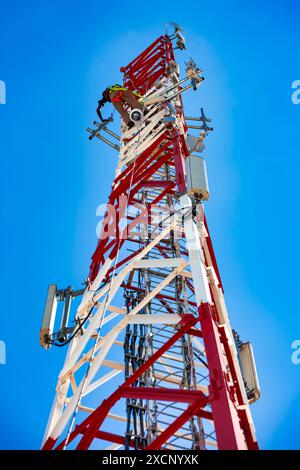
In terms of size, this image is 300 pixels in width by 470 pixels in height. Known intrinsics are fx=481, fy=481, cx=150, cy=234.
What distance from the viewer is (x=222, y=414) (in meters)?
4.70

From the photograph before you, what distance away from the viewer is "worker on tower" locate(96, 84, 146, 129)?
38.5 feet

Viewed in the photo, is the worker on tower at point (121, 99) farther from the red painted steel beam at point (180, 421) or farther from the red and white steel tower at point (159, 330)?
the red painted steel beam at point (180, 421)

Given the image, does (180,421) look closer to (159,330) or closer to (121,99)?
(159,330)

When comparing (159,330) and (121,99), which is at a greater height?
(121,99)

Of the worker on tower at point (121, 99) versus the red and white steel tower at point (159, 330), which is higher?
the worker on tower at point (121, 99)

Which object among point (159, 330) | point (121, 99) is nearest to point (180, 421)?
point (159, 330)

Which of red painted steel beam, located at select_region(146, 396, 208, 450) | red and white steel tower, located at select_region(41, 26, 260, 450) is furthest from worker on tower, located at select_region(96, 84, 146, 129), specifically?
red painted steel beam, located at select_region(146, 396, 208, 450)

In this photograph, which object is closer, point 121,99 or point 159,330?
point 159,330

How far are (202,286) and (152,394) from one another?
1.61m

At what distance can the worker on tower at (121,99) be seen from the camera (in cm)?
1173

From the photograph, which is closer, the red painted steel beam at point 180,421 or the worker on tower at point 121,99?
the red painted steel beam at point 180,421

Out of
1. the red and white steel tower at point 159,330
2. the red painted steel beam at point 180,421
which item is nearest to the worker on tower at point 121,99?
the red and white steel tower at point 159,330

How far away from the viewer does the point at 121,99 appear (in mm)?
11938

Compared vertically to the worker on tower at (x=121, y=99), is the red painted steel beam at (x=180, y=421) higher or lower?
lower
